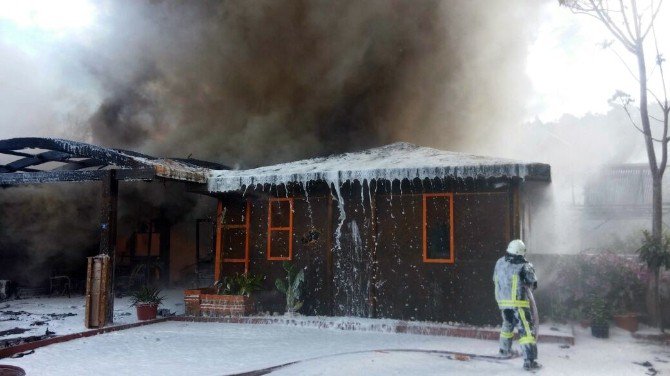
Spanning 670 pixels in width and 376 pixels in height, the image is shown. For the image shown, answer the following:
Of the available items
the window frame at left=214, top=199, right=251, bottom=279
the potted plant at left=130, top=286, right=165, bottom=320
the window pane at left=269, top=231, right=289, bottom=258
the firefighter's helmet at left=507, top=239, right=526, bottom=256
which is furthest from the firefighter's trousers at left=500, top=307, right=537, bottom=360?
the potted plant at left=130, top=286, right=165, bottom=320

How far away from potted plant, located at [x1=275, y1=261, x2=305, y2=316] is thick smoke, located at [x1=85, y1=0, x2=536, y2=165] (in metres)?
7.84

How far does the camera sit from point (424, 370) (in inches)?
268

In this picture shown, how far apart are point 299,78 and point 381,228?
34.2 feet

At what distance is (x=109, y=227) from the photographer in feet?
34.1

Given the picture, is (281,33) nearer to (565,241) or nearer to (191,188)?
(191,188)

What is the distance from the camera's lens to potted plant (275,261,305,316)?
37.1 feet

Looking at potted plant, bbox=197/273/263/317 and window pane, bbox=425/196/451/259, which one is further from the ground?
window pane, bbox=425/196/451/259

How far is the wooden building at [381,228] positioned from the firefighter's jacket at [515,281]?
241cm

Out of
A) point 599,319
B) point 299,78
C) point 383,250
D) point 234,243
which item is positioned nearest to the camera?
point 599,319

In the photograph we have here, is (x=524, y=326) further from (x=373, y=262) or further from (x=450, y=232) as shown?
(x=373, y=262)

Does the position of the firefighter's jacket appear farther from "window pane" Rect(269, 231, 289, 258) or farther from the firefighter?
"window pane" Rect(269, 231, 289, 258)

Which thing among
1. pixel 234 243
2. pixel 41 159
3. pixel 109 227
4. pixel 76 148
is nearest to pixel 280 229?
pixel 234 243

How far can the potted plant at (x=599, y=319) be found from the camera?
9.16 m

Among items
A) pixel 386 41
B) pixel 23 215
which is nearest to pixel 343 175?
pixel 386 41
